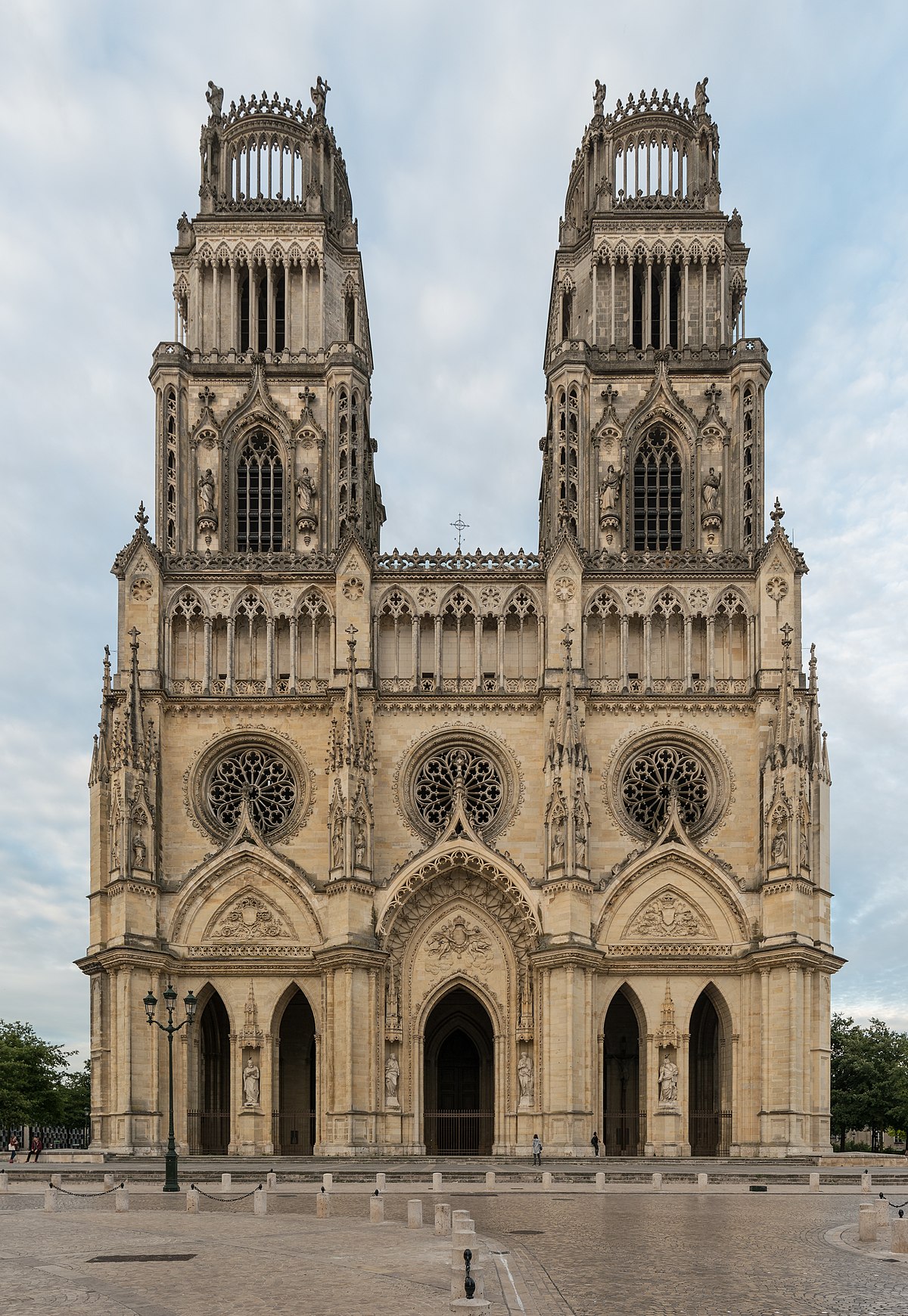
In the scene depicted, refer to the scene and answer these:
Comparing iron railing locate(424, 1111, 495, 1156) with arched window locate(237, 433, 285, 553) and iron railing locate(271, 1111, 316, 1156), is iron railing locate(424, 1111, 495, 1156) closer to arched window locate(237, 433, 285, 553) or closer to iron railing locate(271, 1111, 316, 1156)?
iron railing locate(271, 1111, 316, 1156)

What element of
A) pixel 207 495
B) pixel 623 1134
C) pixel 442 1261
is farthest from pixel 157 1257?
pixel 207 495

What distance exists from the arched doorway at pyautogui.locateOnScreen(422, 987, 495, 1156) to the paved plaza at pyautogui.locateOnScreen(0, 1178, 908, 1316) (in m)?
23.8

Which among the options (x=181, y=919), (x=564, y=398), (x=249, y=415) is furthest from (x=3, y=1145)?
(x=564, y=398)

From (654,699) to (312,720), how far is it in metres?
12.8

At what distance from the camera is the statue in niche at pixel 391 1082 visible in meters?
52.7

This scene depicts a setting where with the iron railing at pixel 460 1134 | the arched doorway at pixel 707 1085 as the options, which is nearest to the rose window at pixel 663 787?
the arched doorway at pixel 707 1085

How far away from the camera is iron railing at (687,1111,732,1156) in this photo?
2092 inches

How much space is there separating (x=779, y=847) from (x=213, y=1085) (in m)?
22.6

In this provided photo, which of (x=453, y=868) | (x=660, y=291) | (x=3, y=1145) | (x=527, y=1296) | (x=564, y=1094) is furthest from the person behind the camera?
(x=3, y=1145)

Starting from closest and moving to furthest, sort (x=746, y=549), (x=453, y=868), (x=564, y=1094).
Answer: (x=564, y=1094) → (x=453, y=868) → (x=746, y=549)

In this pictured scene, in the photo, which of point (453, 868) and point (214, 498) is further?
point (214, 498)

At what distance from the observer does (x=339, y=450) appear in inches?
2383

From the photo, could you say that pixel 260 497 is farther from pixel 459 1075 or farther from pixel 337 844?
pixel 459 1075

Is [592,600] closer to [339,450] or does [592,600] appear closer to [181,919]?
[339,450]
